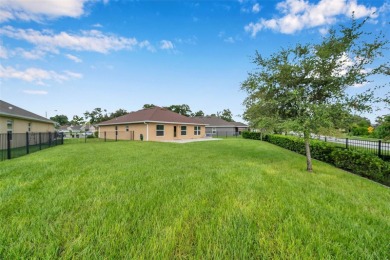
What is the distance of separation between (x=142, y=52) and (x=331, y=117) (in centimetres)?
1375

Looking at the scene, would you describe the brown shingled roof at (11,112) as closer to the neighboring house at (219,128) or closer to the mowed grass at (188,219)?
the mowed grass at (188,219)

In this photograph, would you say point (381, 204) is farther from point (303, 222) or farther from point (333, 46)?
point (333, 46)

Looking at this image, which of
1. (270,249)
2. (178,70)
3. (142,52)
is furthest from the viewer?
(178,70)

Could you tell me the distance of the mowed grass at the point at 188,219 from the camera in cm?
199

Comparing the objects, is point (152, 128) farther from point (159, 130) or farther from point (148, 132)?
point (159, 130)

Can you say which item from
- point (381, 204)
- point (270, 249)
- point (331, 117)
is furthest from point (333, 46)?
point (270, 249)

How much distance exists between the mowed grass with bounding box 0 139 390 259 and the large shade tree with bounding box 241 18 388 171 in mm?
2797

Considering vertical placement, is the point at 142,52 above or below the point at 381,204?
above

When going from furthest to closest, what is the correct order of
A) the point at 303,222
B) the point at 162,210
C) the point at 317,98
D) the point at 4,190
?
the point at 317,98 < the point at 4,190 < the point at 162,210 < the point at 303,222

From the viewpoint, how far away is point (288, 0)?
8.89m

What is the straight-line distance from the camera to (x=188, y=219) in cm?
267

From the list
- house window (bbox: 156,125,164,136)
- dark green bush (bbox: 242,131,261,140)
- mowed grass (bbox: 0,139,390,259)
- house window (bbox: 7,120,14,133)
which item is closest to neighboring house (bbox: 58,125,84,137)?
house window (bbox: 7,120,14,133)

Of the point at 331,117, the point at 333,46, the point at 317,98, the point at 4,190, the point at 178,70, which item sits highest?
the point at 178,70

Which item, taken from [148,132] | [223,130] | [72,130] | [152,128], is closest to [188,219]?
[148,132]
